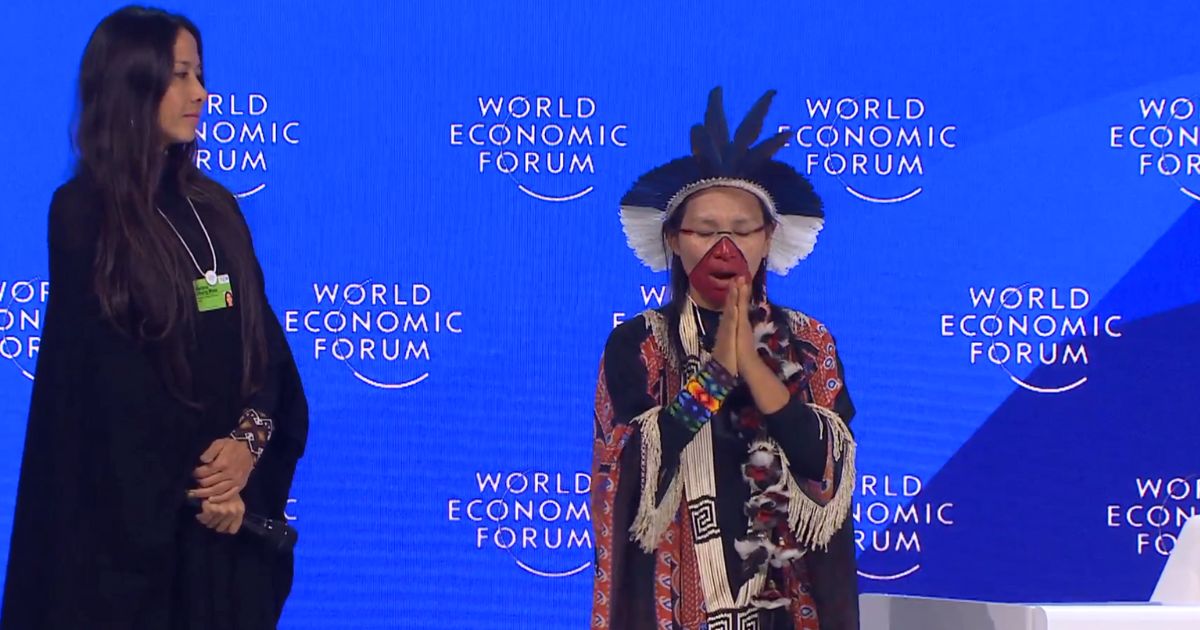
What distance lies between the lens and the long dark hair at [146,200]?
2.95 m

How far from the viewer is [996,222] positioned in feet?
14.4

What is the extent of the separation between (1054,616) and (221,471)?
1512 millimetres

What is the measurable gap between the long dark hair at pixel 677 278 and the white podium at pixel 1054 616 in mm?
741

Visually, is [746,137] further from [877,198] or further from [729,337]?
[877,198]

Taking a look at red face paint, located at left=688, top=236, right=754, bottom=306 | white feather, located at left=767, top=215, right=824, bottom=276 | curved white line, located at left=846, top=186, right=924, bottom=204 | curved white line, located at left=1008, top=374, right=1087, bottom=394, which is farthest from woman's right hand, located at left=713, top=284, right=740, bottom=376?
curved white line, located at left=1008, top=374, right=1087, bottom=394

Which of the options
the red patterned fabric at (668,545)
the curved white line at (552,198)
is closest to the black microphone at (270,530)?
the red patterned fabric at (668,545)

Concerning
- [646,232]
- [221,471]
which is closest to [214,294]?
[221,471]

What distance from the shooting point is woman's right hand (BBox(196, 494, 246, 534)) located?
295cm

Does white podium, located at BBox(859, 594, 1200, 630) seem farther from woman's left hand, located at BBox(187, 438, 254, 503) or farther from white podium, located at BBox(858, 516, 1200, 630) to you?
woman's left hand, located at BBox(187, 438, 254, 503)

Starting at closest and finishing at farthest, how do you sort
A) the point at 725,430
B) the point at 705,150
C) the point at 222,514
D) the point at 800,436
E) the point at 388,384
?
the point at 222,514, the point at 800,436, the point at 725,430, the point at 705,150, the point at 388,384

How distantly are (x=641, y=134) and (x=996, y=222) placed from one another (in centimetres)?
99

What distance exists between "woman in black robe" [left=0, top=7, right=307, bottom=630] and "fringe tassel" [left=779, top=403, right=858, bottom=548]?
98cm

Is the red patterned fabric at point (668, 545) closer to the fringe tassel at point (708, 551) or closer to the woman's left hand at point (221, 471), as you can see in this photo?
the fringe tassel at point (708, 551)

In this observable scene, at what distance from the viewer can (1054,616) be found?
2.86m
